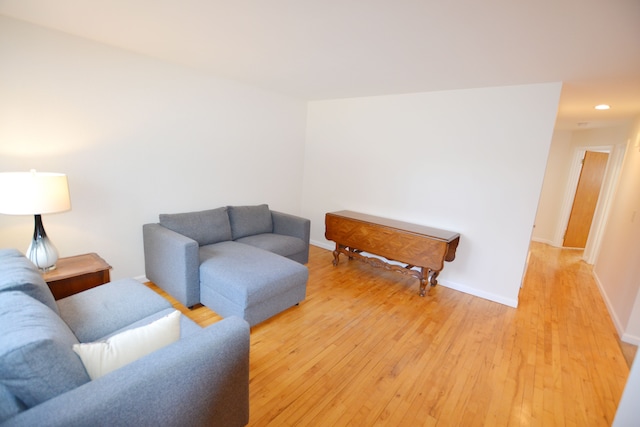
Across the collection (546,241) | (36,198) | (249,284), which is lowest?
(546,241)

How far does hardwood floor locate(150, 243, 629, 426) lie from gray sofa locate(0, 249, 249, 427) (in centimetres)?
59

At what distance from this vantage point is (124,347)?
3.43 feet

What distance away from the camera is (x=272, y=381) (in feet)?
5.65

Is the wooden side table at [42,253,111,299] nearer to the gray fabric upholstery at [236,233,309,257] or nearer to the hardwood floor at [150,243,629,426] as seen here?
the hardwood floor at [150,243,629,426]

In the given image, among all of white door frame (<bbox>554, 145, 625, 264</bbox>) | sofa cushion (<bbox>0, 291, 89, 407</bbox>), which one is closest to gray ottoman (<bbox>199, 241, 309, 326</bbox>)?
sofa cushion (<bbox>0, 291, 89, 407</bbox>)

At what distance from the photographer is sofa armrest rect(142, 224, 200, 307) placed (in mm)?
2291

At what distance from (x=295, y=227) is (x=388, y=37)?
226 centimetres

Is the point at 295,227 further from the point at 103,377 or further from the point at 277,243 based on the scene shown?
the point at 103,377

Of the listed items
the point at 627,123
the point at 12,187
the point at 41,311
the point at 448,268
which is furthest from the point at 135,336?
the point at 627,123

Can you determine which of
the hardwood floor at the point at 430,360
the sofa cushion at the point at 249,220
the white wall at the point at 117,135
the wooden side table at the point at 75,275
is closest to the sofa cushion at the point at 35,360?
the hardwood floor at the point at 430,360

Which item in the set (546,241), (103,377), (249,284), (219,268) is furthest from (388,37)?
(546,241)

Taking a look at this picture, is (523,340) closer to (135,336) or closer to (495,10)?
(495,10)

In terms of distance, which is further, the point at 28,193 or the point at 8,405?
the point at 28,193

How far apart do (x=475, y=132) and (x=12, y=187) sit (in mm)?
3779
